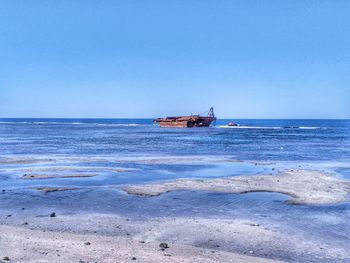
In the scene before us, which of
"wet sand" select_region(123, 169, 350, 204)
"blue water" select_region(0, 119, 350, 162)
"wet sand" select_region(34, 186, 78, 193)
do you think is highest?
"wet sand" select_region(123, 169, 350, 204)

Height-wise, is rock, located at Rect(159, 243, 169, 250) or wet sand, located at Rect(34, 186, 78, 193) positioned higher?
rock, located at Rect(159, 243, 169, 250)

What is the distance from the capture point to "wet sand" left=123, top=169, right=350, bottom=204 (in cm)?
2094

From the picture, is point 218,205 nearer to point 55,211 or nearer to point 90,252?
point 55,211

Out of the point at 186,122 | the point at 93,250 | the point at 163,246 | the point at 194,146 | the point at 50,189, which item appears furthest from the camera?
the point at 186,122

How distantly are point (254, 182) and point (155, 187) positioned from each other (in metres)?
5.97

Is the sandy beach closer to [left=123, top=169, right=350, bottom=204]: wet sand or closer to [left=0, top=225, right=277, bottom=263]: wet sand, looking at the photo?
[left=0, top=225, right=277, bottom=263]: wet sand

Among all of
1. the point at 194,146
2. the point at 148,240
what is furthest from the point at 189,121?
the point at 148,240

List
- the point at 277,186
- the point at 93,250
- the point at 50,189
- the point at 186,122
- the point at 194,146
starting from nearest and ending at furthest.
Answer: the point at 93,250 < the point at 50,189 < the point at 277,186 < the point at 194,146 < the point at 186,122

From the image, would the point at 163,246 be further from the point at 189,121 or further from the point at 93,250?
the point at 189,121

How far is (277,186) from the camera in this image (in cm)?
2381

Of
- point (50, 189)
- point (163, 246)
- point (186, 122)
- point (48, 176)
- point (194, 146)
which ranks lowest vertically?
point (194, 146)

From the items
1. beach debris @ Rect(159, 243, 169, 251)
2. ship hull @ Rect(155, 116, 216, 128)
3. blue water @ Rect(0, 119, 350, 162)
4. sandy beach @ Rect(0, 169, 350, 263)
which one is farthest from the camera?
ship hull @ Rect(155, 116, 216, 128)

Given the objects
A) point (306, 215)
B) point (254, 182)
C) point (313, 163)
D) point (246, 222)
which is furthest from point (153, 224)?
point (313, 163)

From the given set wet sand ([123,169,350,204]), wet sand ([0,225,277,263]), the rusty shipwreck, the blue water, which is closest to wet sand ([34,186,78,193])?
wet sand ([123,169,350,204])
